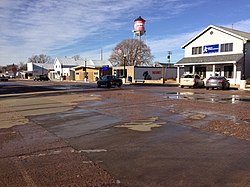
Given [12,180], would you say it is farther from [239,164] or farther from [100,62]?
[100,62]

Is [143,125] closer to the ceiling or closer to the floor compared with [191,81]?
closer to the floor

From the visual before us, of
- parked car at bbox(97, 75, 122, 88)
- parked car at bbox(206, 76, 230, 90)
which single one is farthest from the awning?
parked car at bbox(97, 75, 122, 88)

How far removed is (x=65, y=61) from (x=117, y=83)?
6186 centimetres

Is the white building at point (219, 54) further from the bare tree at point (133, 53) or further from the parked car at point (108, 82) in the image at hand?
the bare tree at point (133, 53)

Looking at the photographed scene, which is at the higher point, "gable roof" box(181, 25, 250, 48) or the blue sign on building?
"gable roof" box(181, 25, 250, 48)

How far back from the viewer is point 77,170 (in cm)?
448

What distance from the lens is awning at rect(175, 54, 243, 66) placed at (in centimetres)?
3319

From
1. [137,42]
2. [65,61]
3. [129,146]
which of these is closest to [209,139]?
[129,146]

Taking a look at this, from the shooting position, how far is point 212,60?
118 feet

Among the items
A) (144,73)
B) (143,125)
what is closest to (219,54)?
(144,73)

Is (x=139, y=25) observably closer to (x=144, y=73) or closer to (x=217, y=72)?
(x=144, y=73)

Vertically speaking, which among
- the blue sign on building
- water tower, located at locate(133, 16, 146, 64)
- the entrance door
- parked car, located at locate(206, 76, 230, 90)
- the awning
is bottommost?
parked car, located at locate(206, 76, 230, 90)

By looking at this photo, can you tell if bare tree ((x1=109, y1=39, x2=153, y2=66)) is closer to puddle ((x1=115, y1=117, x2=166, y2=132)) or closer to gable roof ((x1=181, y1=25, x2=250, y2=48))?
gable roof ((x1=181, y1=25, x2=250, y2=48))

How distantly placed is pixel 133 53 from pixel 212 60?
146 feet
